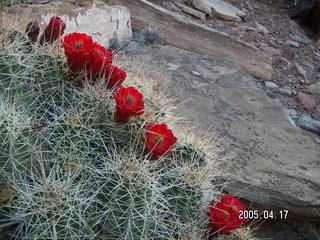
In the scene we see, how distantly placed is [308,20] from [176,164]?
5.43 meters

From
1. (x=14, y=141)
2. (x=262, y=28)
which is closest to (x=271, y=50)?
(x=262, y=28)

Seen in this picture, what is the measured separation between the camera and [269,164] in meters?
2.61

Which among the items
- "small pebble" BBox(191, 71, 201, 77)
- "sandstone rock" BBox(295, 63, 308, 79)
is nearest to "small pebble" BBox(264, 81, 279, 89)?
"sandstone rock" BBox(295, 63, 308, 79)

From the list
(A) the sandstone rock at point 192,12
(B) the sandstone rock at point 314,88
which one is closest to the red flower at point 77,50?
(B) the sandstone rock at point 314,88

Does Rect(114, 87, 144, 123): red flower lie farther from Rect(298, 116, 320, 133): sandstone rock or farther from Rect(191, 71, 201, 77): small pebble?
Rect(298, 116, 320, 133): sandstone rock

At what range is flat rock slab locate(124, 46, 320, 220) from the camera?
234 cm

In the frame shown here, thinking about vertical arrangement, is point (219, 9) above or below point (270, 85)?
above

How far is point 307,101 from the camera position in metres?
4.39

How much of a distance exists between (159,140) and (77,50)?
1.52ft

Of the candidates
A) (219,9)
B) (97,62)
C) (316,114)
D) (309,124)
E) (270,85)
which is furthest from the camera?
(219,9)

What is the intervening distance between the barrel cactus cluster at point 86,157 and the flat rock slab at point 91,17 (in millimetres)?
1223

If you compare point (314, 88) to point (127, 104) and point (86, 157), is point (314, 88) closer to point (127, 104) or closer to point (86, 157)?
point (127, 104)

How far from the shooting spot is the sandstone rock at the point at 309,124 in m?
3.66

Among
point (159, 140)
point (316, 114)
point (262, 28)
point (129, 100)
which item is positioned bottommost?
point (316, 114)
